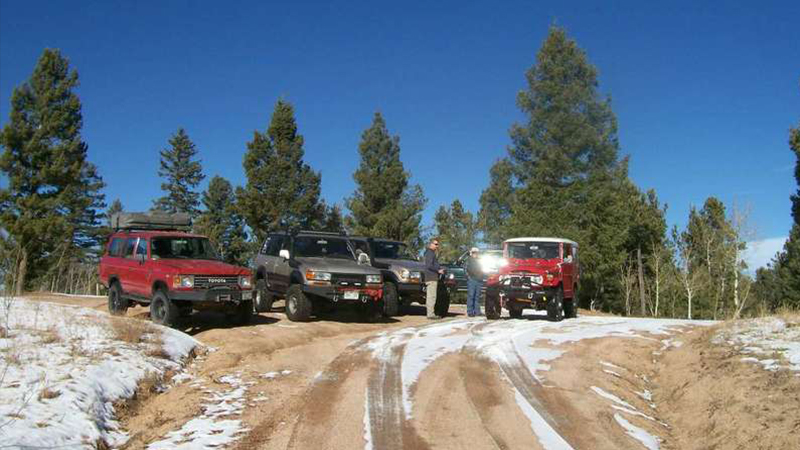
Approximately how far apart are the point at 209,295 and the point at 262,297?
3.92 metres

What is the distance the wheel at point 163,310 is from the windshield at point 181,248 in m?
1.01

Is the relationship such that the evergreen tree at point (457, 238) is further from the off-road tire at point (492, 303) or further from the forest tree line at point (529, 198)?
the off-road tire at point (492, 303)

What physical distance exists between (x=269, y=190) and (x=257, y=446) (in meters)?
28.2

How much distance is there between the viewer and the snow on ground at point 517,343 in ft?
22.1

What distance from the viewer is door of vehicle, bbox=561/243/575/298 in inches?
633

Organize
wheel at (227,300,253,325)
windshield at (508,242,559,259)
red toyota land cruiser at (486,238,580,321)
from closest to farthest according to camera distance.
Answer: wheel at (227,300,253,325) → red toyota land cruiser at (486,238,580,321) → windshield at (508,242,559,259)

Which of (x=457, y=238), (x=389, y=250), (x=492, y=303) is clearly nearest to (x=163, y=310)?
(x=389, y=250)

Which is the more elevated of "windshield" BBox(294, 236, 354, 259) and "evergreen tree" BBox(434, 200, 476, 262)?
"evergreen tree" BBox(434, 200, 476, 262)

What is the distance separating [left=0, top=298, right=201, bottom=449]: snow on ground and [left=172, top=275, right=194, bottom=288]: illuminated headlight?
135 cm

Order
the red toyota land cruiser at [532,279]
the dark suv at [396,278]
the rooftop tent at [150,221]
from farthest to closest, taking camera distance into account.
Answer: the dark suv at [396,278] → the red toyota land cruiser at [532,279] → the rooftop tent at [150,221]

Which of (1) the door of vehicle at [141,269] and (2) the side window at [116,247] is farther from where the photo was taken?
(2) the side window at [116,247]

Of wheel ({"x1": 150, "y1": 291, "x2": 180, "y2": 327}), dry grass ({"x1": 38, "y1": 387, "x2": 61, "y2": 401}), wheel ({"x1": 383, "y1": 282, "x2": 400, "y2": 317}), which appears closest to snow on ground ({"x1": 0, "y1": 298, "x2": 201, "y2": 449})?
dry grass ({"x1": 38, "y1": 387, "x2": 61, "y2": 401})

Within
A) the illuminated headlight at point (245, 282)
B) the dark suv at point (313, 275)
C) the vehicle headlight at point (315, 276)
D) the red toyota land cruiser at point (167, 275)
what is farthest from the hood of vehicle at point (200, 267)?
the vehicle headlight at point (315, 276)

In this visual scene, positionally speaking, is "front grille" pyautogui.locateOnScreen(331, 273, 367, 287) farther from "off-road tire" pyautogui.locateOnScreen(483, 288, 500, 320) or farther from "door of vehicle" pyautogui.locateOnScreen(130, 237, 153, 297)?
"door of vehicle" pyautogui.locateOnScreen(130, 237, 153, 297)
